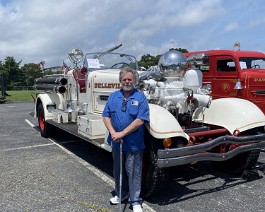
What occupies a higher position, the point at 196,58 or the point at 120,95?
the point at 196,58

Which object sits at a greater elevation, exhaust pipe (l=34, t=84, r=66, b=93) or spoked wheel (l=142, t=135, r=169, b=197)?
exhaust pipe (l=34, t=84, r=66, b=93)

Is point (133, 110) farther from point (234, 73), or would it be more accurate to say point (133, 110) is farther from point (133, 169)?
point (234, 73)

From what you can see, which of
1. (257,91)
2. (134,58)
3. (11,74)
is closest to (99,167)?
(134,58)

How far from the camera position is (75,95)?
7164mm

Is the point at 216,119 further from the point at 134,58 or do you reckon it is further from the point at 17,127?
the point at 17,127

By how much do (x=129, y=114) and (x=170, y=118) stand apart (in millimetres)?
715

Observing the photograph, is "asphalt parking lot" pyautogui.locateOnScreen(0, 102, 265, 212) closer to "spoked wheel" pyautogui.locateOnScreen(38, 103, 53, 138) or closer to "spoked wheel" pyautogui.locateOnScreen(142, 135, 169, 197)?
"spoked wheel" pyautogui.locateOnScreen(142, 135, 169, 197)

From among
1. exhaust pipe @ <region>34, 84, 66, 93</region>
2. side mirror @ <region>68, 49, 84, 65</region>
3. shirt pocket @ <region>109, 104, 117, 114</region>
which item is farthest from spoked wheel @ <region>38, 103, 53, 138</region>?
shirt pocket @ <region>109, 104, 117, 114</region>

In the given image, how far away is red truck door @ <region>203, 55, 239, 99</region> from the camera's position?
921 centimetres

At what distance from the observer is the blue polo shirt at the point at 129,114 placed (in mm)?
3514

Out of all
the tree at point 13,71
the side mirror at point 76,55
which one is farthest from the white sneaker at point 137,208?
the tree at point 13,71

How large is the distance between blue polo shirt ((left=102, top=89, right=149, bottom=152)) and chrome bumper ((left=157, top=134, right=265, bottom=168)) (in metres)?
0.30

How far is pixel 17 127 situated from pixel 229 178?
7007 millimetres

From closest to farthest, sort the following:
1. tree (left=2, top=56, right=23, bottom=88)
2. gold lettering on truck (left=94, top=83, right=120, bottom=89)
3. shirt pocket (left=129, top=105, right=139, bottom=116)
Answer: shirt pocket (left=129, top=105, right=139, bottom=116) → gold lettering on truck (left=94, top=83, right=120, bottom=89) → tree (left=2, top=56, right=23, bottom=88)
